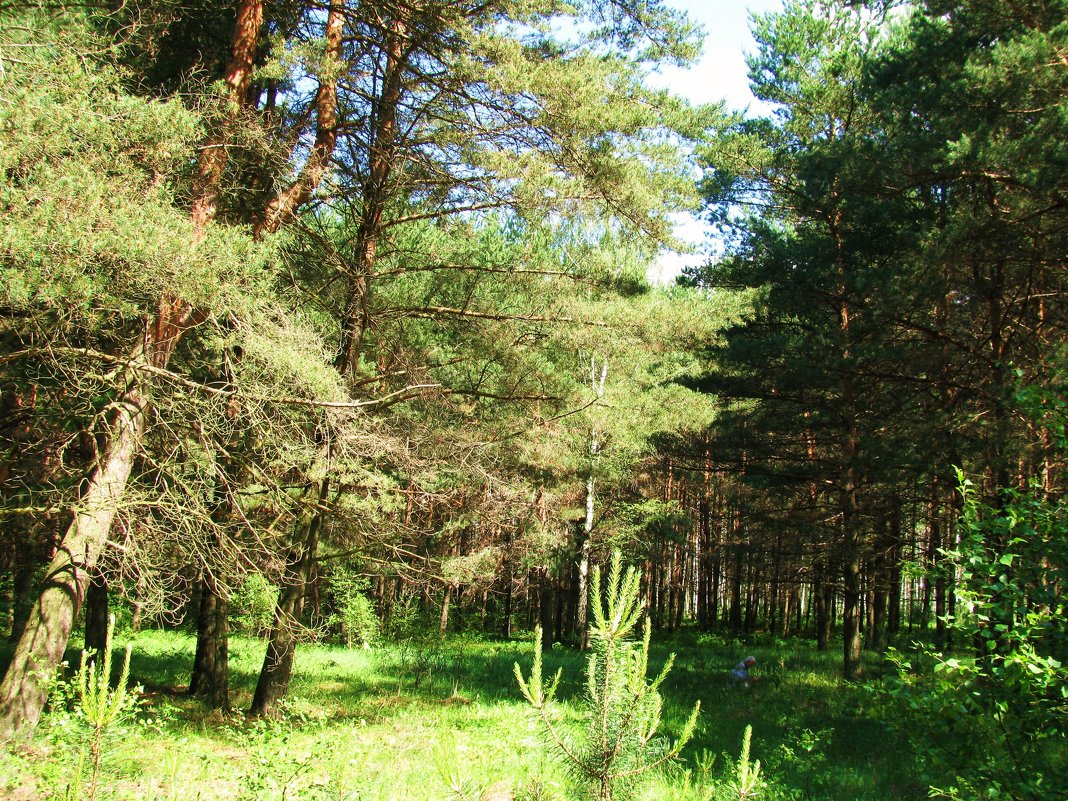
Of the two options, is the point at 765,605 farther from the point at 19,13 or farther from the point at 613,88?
the point at 19,13

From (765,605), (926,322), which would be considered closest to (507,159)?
(926,322)

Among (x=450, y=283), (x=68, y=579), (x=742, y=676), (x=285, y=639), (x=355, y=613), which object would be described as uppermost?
(x=450, y=283)

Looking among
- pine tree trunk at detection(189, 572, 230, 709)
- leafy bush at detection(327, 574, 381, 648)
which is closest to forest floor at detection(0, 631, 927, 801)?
pine tree trunk at detection(189, 572, 230, 709)

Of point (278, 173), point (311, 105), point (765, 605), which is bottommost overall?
point (765, 605)

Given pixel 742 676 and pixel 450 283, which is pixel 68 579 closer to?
pixel 450 283

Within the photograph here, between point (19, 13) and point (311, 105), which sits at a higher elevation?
point (311, 105)

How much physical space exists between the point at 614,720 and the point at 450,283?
8.05 meters

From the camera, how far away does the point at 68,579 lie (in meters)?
6.11

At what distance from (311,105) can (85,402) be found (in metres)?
4.31

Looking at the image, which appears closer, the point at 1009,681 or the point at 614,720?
the point at 614,720

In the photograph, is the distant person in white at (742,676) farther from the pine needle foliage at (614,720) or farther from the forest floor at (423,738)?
the pine needle foliage at (614,720)

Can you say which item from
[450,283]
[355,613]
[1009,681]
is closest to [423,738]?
[450,283]

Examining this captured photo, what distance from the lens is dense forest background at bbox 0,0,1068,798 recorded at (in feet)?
17.9

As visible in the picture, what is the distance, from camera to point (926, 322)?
454 inches
